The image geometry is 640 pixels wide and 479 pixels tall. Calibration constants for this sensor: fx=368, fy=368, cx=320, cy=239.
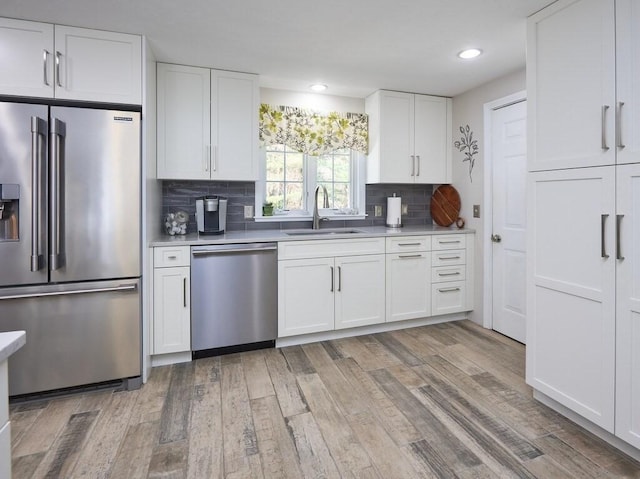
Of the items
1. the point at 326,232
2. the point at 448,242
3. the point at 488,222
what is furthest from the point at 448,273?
the point at 326,232

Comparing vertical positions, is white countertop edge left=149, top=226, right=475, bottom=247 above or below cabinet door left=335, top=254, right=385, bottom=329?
above

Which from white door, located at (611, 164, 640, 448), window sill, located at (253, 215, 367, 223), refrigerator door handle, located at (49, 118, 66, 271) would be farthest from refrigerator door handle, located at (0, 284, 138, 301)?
white door, located at (611, 164, 640, 448)

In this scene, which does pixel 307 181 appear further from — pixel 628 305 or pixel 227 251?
pixel 628 305

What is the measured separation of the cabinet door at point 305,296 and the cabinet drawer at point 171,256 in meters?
0.71

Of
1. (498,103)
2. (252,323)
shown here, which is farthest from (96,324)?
(498,103)

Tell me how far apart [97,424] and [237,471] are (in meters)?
0.91

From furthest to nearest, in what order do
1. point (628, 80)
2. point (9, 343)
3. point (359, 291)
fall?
point (359, 291)
point (628, 80)
point (9, 343)

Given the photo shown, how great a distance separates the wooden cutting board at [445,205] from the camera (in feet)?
12.5

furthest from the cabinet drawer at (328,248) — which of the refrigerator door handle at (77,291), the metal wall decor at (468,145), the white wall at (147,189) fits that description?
the metal wall decor at (468,145)

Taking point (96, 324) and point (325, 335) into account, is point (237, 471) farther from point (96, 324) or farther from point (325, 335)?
point (325, 335)

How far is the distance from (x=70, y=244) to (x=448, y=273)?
307 centimetres

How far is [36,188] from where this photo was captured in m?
2.10

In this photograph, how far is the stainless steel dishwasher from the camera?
2.71 metres

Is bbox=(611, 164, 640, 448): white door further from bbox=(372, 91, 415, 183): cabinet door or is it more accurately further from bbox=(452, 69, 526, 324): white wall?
bbox=(372, 91, 415, 183): cabinet door
